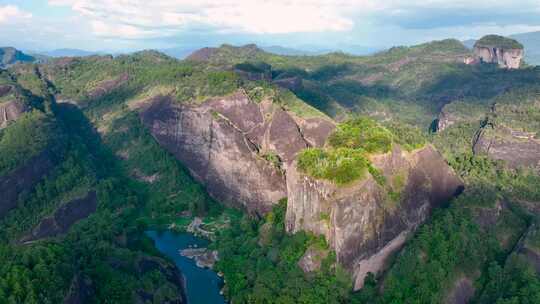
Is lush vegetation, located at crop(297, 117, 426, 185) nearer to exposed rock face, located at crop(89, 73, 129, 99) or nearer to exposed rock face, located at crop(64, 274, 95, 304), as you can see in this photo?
exposed rock face, located at crop(64, 274, 95, 304)

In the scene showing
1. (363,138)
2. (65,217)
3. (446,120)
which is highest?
(363,138)

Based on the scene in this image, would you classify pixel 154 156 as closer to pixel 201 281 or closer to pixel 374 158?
pixel 201 281

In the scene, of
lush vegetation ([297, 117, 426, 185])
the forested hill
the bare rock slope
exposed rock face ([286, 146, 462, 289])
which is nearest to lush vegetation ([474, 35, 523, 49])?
the forested hill

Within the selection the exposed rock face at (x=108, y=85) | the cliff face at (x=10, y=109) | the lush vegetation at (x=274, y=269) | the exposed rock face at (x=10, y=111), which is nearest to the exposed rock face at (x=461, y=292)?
the lush vegetation at (x=274, y=269)

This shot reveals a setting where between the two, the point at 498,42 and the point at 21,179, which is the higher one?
the point at 498,42

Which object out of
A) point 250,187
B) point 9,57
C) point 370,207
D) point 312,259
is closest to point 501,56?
point 250,187

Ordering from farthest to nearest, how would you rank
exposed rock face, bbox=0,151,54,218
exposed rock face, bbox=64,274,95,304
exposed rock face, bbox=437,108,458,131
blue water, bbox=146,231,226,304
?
exposed rock face, bbox=437,108,458,131
exposed rock face, bbox=0,151,54,218
blue water, bbox=146,231,226,304
exposed rock face, bbox=64,274,95,304

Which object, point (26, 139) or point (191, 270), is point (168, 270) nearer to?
point (191, 270)
